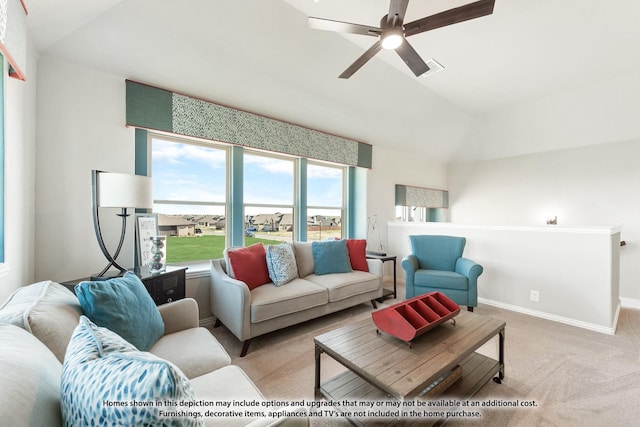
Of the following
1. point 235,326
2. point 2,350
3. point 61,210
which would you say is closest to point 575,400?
point 235,326

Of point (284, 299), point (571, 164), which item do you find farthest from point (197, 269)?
point (571, 164)

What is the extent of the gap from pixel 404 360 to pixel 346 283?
4.93 feet

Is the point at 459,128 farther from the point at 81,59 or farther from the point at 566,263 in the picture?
the point at 81,59

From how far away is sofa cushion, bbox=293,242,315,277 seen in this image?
10.2 ft

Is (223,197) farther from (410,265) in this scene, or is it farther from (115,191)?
(410,265)

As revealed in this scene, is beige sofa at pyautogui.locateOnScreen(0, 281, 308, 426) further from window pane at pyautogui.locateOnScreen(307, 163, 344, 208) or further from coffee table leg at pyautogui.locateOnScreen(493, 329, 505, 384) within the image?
window pane at pyautogui.locateOnScreen(307, 163, 344, 208)

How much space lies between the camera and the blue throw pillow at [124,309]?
124cm

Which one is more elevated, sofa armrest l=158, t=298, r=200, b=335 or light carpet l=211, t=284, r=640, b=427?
sofa armrest l=158, t=298, r=200, b=335

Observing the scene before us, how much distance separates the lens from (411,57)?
6.81ft

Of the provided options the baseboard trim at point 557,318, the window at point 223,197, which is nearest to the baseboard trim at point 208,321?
the window at point 223,197

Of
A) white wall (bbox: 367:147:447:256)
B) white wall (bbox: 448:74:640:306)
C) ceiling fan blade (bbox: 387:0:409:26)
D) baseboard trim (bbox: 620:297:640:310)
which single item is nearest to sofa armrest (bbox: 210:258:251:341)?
ceiling fan blade (bbox: 387:0:409:26)

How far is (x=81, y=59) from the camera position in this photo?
2139mm

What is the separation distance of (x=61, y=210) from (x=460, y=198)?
664cm

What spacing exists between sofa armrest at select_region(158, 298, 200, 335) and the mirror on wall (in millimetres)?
4098
